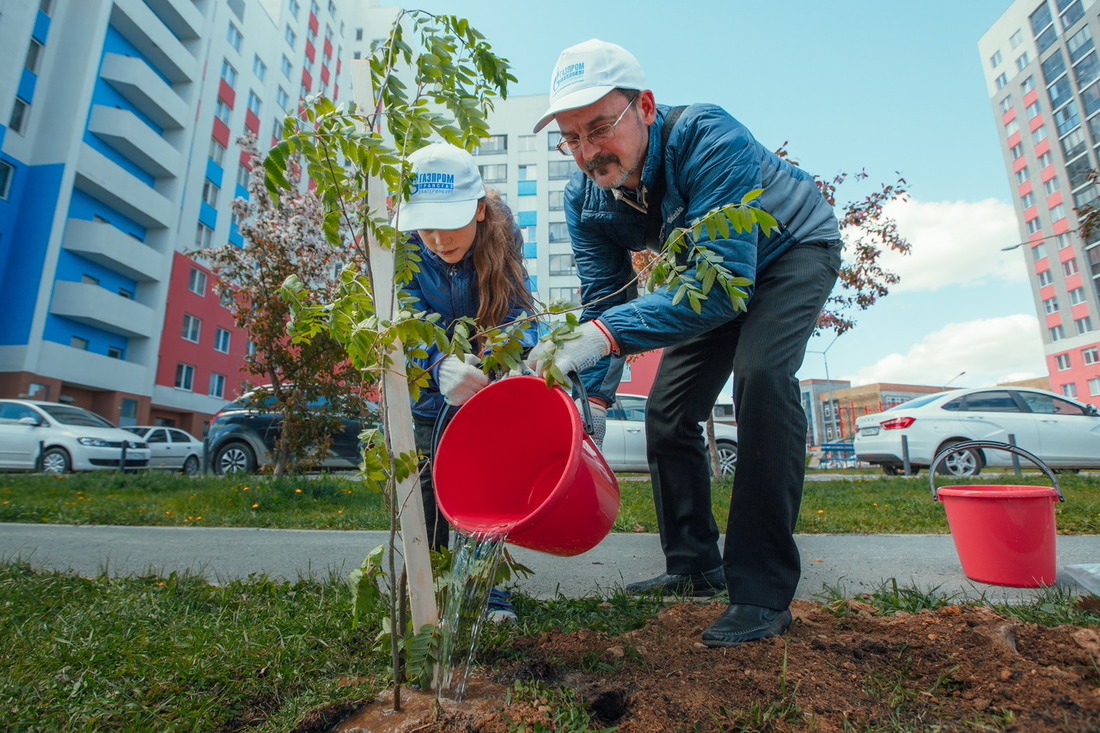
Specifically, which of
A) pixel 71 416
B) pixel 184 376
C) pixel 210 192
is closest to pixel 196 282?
pixel 184 376

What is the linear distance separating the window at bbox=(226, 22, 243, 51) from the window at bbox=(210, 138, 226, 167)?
5585 mm

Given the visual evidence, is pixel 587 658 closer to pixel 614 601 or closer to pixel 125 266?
pixel 614 601

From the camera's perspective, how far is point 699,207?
183 cm

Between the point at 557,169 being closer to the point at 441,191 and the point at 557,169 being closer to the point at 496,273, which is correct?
the point at 496,273

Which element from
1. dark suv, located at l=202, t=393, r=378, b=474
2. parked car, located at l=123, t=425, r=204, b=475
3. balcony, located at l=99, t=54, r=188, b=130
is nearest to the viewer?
dark suv, located at l=202, t=393, r=378, b=474

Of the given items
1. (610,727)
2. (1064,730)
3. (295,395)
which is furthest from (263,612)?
(295,395)

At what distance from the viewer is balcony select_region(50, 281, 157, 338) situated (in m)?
20.7

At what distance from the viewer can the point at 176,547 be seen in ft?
10.9

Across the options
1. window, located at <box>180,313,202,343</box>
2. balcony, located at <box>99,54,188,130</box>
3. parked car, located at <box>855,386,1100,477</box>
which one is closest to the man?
parked car, located at <box>855,386,1100,477</box>

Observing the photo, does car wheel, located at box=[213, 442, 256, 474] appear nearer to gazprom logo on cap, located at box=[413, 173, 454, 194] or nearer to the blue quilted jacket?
the blue quilted jacket

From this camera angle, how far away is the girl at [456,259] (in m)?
1.92

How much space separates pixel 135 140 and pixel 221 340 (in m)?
8.98

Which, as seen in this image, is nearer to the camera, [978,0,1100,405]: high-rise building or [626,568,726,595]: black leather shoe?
[626,568,726,595]: black leather shoe

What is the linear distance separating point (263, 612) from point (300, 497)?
13.3 feet
